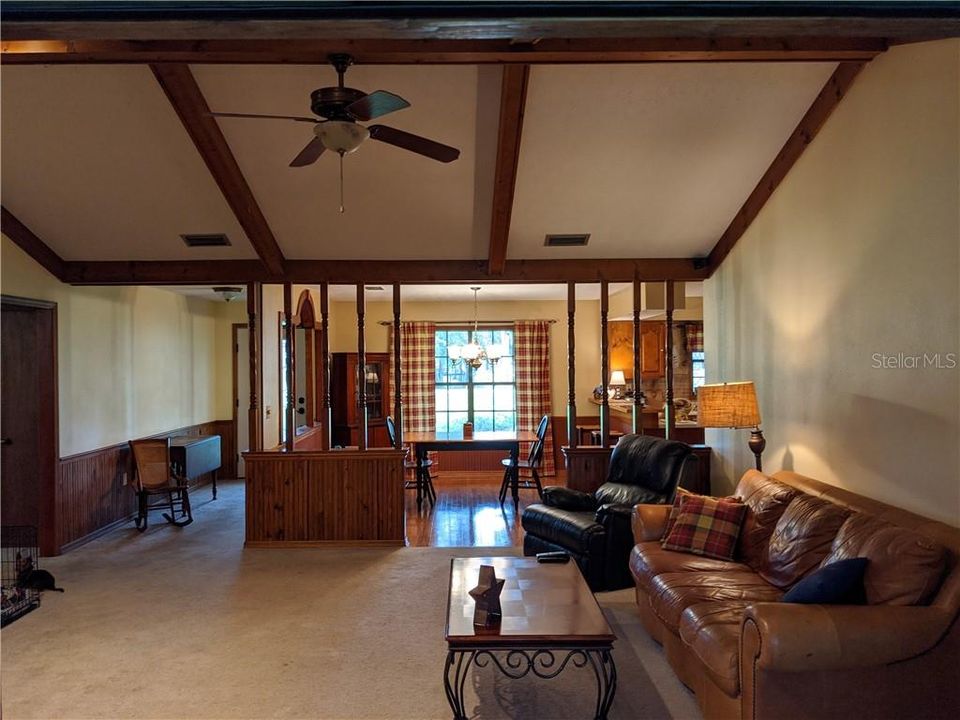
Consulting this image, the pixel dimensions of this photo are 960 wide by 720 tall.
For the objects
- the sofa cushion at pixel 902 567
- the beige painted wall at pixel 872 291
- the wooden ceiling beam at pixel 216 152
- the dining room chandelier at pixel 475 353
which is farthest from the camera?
the dining room chandelier at pixel 475 353

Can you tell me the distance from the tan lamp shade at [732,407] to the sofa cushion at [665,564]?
2.99 feet

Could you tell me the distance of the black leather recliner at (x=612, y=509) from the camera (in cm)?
436

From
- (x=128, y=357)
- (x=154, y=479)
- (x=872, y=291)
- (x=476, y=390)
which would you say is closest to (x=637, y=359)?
(x=872, y=291)

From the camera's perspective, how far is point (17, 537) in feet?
17.3

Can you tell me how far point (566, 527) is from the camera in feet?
14.8

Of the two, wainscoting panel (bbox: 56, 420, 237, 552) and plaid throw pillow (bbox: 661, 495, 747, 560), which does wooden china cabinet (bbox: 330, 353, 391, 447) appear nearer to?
wainscoting panel (bbox: 56, 420, 237, 552)

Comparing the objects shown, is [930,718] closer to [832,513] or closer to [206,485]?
[832,513]

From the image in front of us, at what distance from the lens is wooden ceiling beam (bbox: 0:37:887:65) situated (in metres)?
3.22

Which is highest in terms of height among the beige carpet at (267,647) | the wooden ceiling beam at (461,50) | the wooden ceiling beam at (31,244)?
the wooden ceiling beam at (461,50)

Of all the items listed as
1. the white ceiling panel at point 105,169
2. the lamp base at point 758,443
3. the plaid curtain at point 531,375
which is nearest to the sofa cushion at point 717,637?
the lamp base at point 758,443

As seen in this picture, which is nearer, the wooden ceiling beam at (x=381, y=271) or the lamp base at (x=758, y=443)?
the lamp base at (x=758, y=443)

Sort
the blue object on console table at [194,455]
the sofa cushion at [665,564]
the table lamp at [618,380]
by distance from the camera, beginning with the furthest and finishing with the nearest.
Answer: the table lamp at [618,380], the blue object on console table at [194,455], the sofa cushion at [665,564]

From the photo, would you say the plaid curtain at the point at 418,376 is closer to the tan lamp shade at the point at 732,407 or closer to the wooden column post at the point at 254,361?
the wooden column post at the point at 254,361

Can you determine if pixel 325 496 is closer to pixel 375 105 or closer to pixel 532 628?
pixel 532 628
